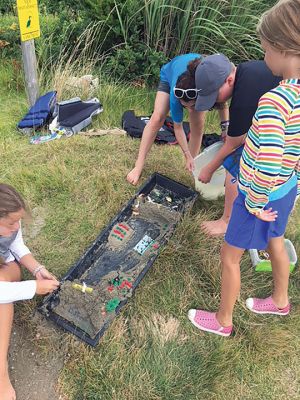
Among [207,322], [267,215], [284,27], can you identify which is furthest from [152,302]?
[284,27]

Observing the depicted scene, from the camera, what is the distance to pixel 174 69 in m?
2.64

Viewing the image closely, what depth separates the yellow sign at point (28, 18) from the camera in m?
3.23

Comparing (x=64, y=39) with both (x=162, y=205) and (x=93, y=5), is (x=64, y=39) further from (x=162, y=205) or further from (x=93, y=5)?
(x=162, y=205)

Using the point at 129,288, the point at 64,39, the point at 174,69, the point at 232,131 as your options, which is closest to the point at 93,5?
the point at 64,39

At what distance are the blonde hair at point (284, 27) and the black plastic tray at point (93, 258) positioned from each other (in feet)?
4.60

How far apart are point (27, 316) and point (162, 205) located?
1233 millimetres

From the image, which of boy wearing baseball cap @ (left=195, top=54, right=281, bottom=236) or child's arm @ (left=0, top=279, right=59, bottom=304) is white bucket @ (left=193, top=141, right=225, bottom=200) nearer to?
boy wearing baseball cap @ (left=195, top=54, right=281, bottom=236)

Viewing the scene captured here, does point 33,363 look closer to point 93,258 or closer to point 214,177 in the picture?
point 93,258

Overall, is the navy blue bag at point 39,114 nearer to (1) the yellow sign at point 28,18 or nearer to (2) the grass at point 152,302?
(2) the grass at point 152,302

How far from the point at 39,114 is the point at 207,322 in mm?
2491

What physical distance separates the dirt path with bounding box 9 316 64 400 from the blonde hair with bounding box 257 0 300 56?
1.76m

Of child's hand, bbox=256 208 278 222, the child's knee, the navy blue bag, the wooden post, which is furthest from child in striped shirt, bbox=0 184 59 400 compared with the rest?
the wooden post

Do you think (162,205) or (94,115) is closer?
(162,205)

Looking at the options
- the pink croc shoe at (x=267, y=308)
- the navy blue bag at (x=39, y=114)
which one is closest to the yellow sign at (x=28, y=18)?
the navy blue bag at (x=39, y=114)
